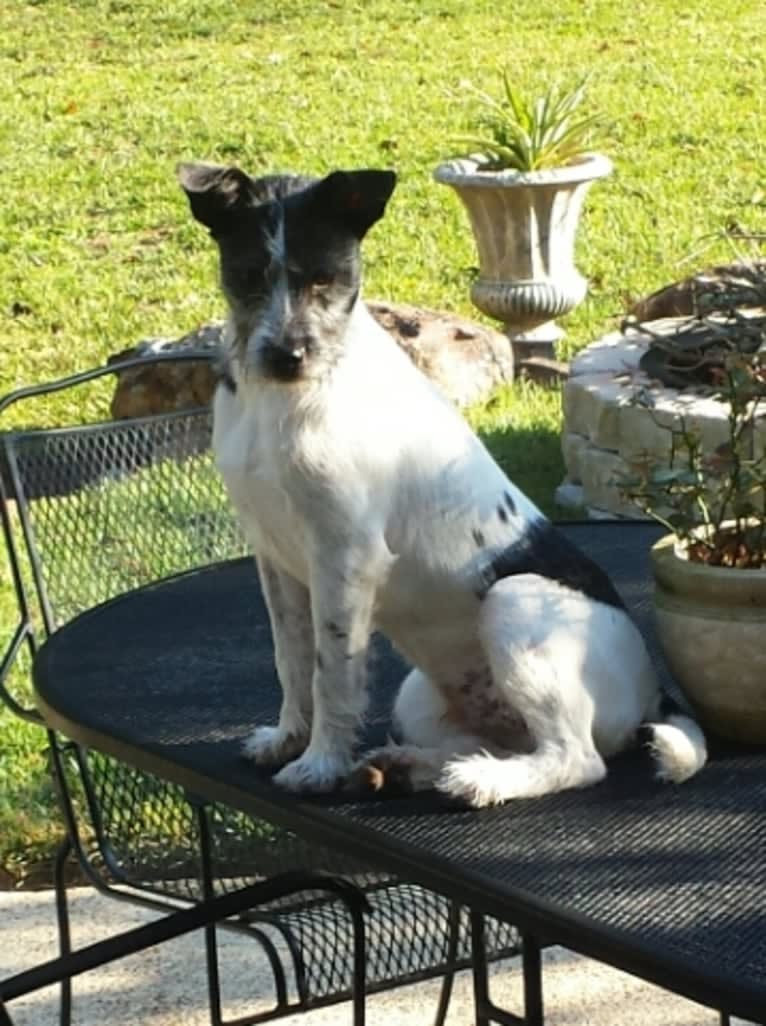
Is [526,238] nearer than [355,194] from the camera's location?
No

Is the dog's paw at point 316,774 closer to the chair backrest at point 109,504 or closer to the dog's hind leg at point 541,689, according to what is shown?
the dog's hind leg at point 541,689

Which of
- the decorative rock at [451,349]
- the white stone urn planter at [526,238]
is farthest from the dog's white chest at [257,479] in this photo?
the white stone urn planter at [526,238]

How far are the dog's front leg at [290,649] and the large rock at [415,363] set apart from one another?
487 centimetres

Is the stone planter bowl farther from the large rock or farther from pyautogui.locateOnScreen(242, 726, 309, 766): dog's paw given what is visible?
the large rock

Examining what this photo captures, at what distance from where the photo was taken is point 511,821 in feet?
8.32

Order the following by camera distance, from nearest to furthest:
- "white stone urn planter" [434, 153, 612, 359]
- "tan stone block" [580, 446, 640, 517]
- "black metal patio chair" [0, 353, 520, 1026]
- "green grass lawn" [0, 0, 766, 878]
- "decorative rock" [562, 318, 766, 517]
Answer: "black metal patio chair" [0, 353, 520, 1026] < "decorative rock" [562, 318, 766, 517] < "tan stone block" [580, 446, 640, 517] < "white stone urn planter" [434, 153, 612, 359] < "green grass lawn" [0, 0, 766, 878]

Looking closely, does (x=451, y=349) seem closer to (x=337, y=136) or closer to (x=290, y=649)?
(x=337, y=136)

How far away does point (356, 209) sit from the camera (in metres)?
2.54

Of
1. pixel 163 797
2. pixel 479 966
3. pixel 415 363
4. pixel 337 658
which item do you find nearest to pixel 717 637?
pixel 337 658

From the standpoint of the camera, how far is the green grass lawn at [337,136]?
9.91 m

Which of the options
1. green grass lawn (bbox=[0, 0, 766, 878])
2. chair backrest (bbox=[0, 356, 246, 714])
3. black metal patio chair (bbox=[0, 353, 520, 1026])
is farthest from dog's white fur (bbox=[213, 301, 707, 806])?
green grass lawn (bbox=[0, 0, 766, 878])

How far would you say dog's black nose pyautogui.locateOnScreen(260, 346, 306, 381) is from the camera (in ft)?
8.20

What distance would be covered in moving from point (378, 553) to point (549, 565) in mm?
262

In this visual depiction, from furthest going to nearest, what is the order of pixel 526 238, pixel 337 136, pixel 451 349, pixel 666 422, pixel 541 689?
pixel 337 136 → pixel 526 238 → pixel 451 349 → pixel 666 422 → pixel 541 689
